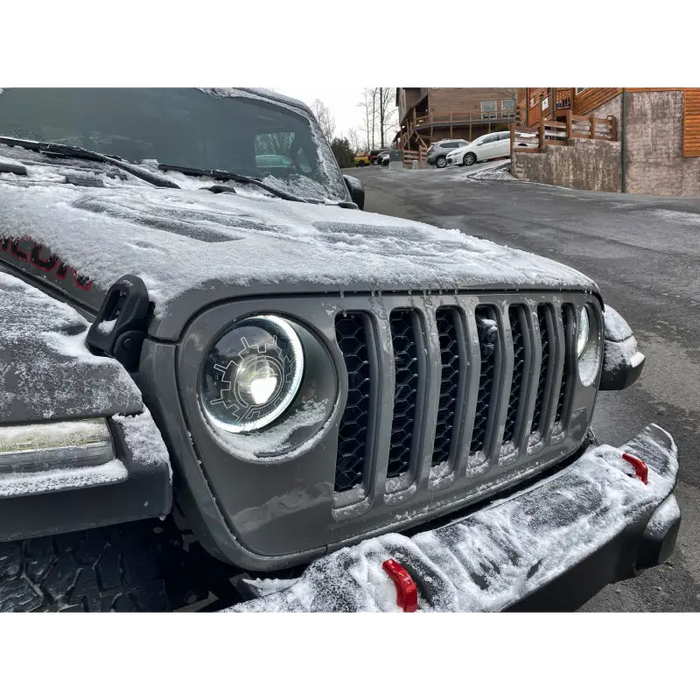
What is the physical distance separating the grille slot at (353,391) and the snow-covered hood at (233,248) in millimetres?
92

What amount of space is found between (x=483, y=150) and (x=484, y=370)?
29514mm

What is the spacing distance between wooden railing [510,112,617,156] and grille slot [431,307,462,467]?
68.5 feet

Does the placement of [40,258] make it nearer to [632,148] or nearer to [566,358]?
[566,358]

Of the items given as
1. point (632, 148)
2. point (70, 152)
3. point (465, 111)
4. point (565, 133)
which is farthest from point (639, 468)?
point (465, 111)

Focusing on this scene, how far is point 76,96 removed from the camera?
296cm

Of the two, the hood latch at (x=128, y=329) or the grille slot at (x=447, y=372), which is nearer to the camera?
the hood latch at (x=128, y=329)

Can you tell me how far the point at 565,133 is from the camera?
20875 mm

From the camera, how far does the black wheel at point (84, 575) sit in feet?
3.86

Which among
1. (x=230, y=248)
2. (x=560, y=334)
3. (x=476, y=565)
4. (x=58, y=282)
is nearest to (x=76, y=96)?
(x=58, y=282)

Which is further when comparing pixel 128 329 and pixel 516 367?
pixel 516 367

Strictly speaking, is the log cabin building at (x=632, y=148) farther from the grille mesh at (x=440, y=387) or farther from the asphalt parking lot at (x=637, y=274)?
the grille mesh at (x=440, y=387)

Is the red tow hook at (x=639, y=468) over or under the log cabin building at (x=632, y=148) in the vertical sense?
under

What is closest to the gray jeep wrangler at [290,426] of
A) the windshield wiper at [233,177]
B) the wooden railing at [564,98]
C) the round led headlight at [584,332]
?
the round led headlight at [584,332]
